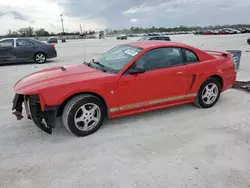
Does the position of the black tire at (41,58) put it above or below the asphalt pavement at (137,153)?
above

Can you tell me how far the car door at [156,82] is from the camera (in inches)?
143

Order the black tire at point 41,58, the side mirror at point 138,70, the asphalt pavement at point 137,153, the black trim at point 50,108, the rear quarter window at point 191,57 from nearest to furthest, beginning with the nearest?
the asphalt pavement at point 137,153, the black trim at point 50,108, the side mirror at point 138,70, the rear quarter window at point 191,57, the black tire at point 41,58

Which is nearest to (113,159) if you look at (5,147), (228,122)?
(5,147)

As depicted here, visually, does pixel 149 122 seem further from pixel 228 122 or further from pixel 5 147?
pixel 5 147

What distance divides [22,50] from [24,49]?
0.11 m

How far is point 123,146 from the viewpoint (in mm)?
3229

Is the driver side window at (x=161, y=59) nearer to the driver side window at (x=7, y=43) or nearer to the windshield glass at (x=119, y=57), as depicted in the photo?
the windshield glass at (x=119, y=57)

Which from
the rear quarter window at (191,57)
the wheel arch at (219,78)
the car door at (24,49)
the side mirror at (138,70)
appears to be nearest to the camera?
the side mirror at (138,70)

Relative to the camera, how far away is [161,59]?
3990 mm

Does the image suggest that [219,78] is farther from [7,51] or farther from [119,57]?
[7,51]

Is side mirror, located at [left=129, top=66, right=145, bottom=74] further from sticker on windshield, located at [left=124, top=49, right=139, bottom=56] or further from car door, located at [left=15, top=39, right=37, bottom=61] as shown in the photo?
car door, located at [left=15, top=39, right=37, bottom=61]

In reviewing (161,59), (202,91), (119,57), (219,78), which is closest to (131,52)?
(119,57)

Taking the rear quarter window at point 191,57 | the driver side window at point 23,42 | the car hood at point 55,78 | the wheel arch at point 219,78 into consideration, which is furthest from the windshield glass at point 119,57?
the driver side window at point 23,42

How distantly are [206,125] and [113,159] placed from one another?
6.14 feet
